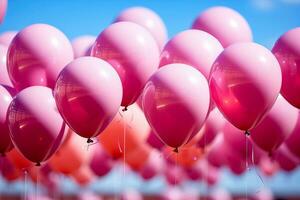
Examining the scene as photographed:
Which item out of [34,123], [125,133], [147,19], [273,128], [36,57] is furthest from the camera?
[147,19]

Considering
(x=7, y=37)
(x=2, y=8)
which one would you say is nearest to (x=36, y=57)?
(x=2, y=8)

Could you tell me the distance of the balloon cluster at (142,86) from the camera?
395 cm

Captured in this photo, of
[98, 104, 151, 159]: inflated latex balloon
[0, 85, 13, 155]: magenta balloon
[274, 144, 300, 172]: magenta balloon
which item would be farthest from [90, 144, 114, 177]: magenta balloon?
[274, 144, 300, 172]: magenta balloon

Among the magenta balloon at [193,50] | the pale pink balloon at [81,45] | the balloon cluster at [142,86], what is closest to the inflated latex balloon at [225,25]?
the balloon cluster at [142,86]

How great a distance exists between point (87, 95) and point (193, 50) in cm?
121

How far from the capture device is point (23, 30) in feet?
15.3

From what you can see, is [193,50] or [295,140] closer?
[193,50]

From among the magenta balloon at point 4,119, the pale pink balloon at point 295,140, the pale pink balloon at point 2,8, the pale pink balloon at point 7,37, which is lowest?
the pale pink balloon at point 295,140

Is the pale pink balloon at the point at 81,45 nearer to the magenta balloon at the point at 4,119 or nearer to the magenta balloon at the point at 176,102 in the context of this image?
the magenta balloon at the point at 4,119

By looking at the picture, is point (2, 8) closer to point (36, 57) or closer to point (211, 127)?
point (36, 57)

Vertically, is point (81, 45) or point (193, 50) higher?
point (193, 50)

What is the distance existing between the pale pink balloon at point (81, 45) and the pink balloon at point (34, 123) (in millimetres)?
1465

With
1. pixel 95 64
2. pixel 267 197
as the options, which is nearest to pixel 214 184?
pixel 267 197

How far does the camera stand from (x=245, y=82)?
392 cm
